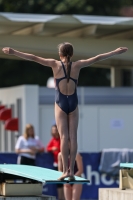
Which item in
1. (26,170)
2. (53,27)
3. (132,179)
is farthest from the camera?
(53,27)

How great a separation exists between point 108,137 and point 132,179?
31.2ft

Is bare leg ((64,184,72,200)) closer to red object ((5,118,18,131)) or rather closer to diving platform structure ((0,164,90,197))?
diving platform structure ((0,164,90,197))

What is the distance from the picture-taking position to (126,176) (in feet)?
39.0

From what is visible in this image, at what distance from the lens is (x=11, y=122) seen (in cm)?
2128

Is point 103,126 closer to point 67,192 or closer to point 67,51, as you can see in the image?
point 67,192

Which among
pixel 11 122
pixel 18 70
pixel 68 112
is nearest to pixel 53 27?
pixel 11 122

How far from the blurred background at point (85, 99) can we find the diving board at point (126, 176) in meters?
6.48

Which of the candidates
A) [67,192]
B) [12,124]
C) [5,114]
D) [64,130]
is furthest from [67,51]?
[5,114]

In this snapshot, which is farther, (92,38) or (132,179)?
(92,38)

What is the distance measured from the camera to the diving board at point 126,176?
1181cm

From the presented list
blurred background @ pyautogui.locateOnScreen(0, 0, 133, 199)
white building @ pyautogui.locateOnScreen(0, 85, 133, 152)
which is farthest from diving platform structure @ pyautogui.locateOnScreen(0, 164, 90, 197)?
white building @ pyautogui.locateOnScreen(0, 85, 133, 152)

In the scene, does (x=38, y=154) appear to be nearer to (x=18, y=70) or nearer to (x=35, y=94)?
(x=35, y=94)

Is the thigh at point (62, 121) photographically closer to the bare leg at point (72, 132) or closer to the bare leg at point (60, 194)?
the bare leg at point (72, 132)

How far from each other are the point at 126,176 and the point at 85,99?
9765mm
